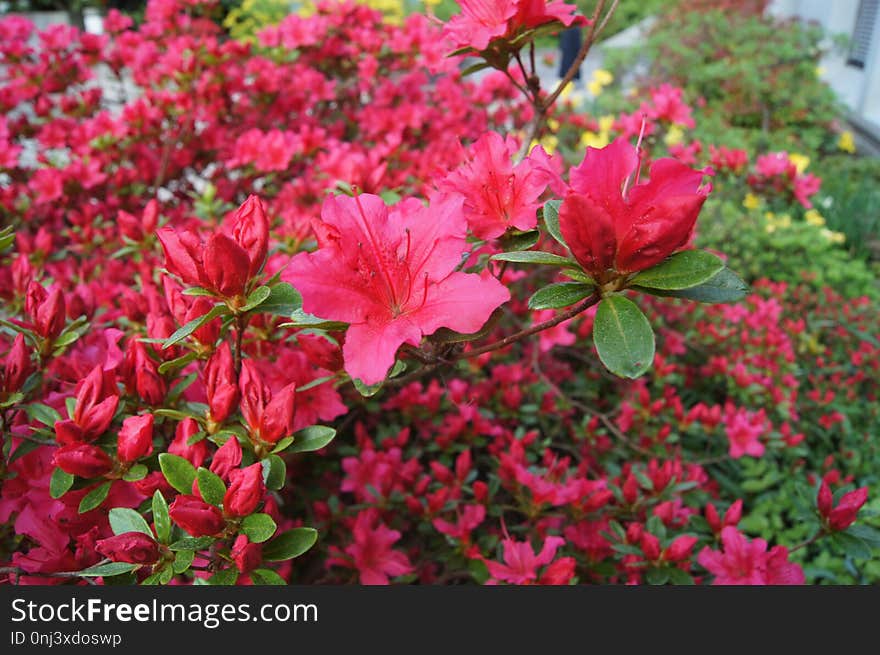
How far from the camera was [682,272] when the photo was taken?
0.59m

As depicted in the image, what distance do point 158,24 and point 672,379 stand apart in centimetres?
220

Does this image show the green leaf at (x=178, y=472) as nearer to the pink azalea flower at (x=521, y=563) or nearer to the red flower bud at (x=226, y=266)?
the red flower bud at (x=226, y=266)

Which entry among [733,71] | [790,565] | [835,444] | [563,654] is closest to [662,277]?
[563,654]

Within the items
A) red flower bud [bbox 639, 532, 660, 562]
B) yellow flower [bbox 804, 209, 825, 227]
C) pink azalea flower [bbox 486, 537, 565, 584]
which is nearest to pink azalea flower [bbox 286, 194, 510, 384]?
pink azalea flower [bbox 486, 537, 565, 584]

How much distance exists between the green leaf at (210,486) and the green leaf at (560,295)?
0.36m

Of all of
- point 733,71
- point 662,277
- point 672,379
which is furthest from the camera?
point 733,71

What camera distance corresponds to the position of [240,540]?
2.15 ft

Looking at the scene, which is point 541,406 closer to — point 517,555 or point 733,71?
point 517,555

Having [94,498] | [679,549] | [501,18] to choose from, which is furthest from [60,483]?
[679,549]

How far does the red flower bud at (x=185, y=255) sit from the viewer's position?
0.69m

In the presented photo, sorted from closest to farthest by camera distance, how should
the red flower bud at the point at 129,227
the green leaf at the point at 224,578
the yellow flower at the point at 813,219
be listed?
the green leaf at the point at 224,578 → the red flower bud at the point at 129,227 → the yellow flower at the point at 813,219

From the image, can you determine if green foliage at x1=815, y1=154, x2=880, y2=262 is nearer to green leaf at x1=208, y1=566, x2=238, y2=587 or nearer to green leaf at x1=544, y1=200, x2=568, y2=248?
green leaf at x1=544, y1=200, x2=568, y2=248

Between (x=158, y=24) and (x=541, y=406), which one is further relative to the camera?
(x=158, y=24)

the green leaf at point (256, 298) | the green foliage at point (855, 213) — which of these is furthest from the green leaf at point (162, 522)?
the green foliage at point (855, 213)
